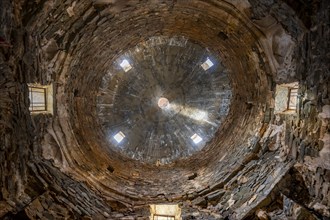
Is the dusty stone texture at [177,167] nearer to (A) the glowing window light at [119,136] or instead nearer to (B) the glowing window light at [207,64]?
(B) the glowing window light at [207,64]

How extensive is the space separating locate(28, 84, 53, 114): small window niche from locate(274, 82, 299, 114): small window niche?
487 centimetres

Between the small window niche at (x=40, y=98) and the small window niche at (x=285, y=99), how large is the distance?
4.87m

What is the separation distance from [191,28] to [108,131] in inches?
189

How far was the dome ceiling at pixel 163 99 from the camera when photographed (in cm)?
1203

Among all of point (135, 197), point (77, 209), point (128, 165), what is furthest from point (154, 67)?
point (77, 209)

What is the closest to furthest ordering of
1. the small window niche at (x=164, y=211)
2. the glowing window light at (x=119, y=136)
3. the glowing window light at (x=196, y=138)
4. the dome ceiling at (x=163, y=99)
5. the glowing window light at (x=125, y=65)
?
the small window niche at (x=164, y=211), the dome ceiling at (x=163, y=99), the glowing window light at (x=125, y=65), the glowing window light at (x=196, y=138), the glowing window light at (x=119, y=136)

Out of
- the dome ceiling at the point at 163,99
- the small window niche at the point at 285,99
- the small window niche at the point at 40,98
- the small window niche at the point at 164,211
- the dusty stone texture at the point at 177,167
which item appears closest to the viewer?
the dusty stone texture at the point at 177,167

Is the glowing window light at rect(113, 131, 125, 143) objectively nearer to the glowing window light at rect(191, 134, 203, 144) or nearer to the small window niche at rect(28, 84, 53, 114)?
the glowing window light at rect(191, 134, 203, 144)

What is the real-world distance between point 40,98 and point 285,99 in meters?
5.18

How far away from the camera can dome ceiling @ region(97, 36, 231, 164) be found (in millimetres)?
12031

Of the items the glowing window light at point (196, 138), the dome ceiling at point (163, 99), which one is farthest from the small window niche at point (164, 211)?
the glowing window light at point (196, 138)

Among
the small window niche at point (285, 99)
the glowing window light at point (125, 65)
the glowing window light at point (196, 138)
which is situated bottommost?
the glowing window light at point (196, 138)

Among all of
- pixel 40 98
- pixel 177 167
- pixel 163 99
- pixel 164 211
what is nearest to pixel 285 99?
pixel 164 211

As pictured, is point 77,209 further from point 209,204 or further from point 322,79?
Result: point 322,79
